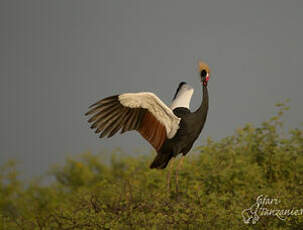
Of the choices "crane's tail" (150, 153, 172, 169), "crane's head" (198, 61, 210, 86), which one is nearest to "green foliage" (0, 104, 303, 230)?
"crane's tail" (150, 153, 172, 169)

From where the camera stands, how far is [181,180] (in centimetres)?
584

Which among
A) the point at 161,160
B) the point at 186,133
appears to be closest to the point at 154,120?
the point at 186,133

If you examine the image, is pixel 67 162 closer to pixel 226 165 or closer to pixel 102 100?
pixel 226 165

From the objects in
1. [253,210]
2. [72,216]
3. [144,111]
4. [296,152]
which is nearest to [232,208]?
[253,210]

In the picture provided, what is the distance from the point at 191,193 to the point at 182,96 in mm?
1153

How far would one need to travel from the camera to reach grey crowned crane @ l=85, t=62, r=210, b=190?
14.3 feet

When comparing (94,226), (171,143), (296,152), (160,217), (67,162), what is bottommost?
(94,226)

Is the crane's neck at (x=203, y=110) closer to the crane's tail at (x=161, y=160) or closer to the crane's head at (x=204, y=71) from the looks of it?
the crane's head at (x=204, y=71)

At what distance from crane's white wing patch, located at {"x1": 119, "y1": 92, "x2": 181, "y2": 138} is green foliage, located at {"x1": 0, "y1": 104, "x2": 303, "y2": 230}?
2.41 ft

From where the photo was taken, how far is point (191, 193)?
523cm

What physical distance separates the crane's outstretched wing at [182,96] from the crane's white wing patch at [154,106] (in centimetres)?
63

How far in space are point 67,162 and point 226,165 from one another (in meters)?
3.87

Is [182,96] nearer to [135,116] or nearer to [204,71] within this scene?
[204,71]

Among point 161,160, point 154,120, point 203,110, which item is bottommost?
point 161,160
